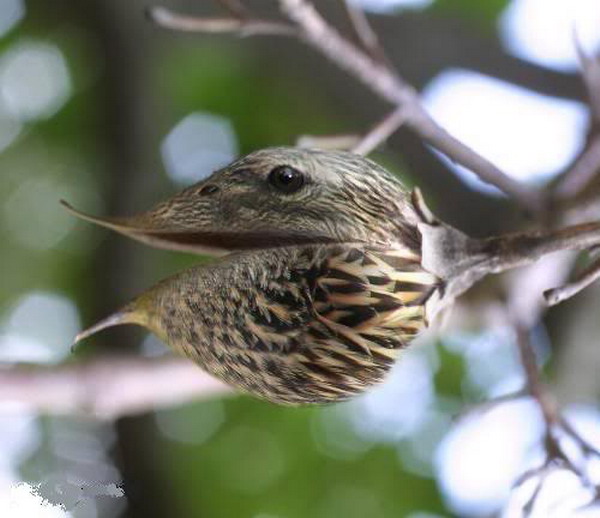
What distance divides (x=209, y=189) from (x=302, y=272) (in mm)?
80

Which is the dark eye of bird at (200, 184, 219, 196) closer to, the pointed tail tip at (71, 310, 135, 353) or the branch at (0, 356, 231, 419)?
the pointed tail tip at (71, 310, 135, 353)

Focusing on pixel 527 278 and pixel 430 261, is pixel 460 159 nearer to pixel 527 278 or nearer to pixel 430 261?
pixel 430 261

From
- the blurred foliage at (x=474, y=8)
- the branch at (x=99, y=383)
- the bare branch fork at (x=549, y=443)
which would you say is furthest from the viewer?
the blurred foliage at (x=474, y=8)

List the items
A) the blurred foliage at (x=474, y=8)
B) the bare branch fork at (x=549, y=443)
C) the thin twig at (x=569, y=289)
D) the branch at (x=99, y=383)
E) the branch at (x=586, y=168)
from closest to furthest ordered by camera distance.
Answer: the thin twig at (x=569, y=289) < the bare branch fork at (x=549, y=443) < the branch at (x=586, y=168) < the branch at (x=99, y=383) < the blurred foliage at (x=474, y=8)

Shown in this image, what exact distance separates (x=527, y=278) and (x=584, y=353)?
573mm

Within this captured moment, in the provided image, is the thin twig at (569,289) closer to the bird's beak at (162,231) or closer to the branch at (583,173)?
the bird's beak at (162,231)

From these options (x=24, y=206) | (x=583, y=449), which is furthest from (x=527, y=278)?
(x=24, y=206)

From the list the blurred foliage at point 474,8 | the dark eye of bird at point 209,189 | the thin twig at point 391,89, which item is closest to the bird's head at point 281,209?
the dark eye of bird at point 209,189

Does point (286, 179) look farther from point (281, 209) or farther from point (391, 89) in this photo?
point (391, 89)

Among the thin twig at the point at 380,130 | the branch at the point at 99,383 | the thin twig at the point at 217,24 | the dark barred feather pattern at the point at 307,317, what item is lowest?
the dark barred feather pattern at the point at 307,317

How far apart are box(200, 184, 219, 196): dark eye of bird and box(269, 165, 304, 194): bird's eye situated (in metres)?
0.03

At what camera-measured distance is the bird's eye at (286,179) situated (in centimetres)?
51

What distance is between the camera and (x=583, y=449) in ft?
2.24

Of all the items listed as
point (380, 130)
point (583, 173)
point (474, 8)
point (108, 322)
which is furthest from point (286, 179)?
point (474, 8)
